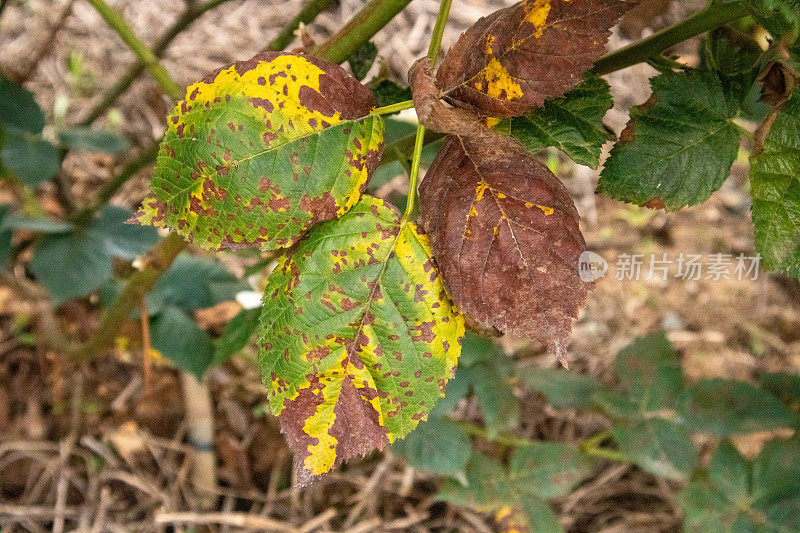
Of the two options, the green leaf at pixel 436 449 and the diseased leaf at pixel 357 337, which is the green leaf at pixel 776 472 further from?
the diseased leaf at pixel 357 337

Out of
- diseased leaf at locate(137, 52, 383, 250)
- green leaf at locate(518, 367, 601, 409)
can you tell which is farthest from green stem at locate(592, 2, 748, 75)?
green leaf at locate(518, 367, 601, 409)

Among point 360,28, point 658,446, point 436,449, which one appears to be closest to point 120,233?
point 436,449

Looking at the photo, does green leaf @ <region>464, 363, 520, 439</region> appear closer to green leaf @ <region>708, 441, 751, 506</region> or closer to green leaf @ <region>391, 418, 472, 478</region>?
green leaf @ <region>391, 418, 472, 478</region>

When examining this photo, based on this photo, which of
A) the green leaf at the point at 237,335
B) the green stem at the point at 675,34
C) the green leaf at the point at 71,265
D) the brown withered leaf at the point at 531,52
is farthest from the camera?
the green leaf at the point at 71,265

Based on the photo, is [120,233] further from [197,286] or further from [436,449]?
[436,449]

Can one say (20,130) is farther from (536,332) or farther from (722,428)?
(722,428)

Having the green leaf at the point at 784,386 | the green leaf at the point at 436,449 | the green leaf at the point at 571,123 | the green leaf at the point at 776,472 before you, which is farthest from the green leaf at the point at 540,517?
the green leaf at the point at 571,123
